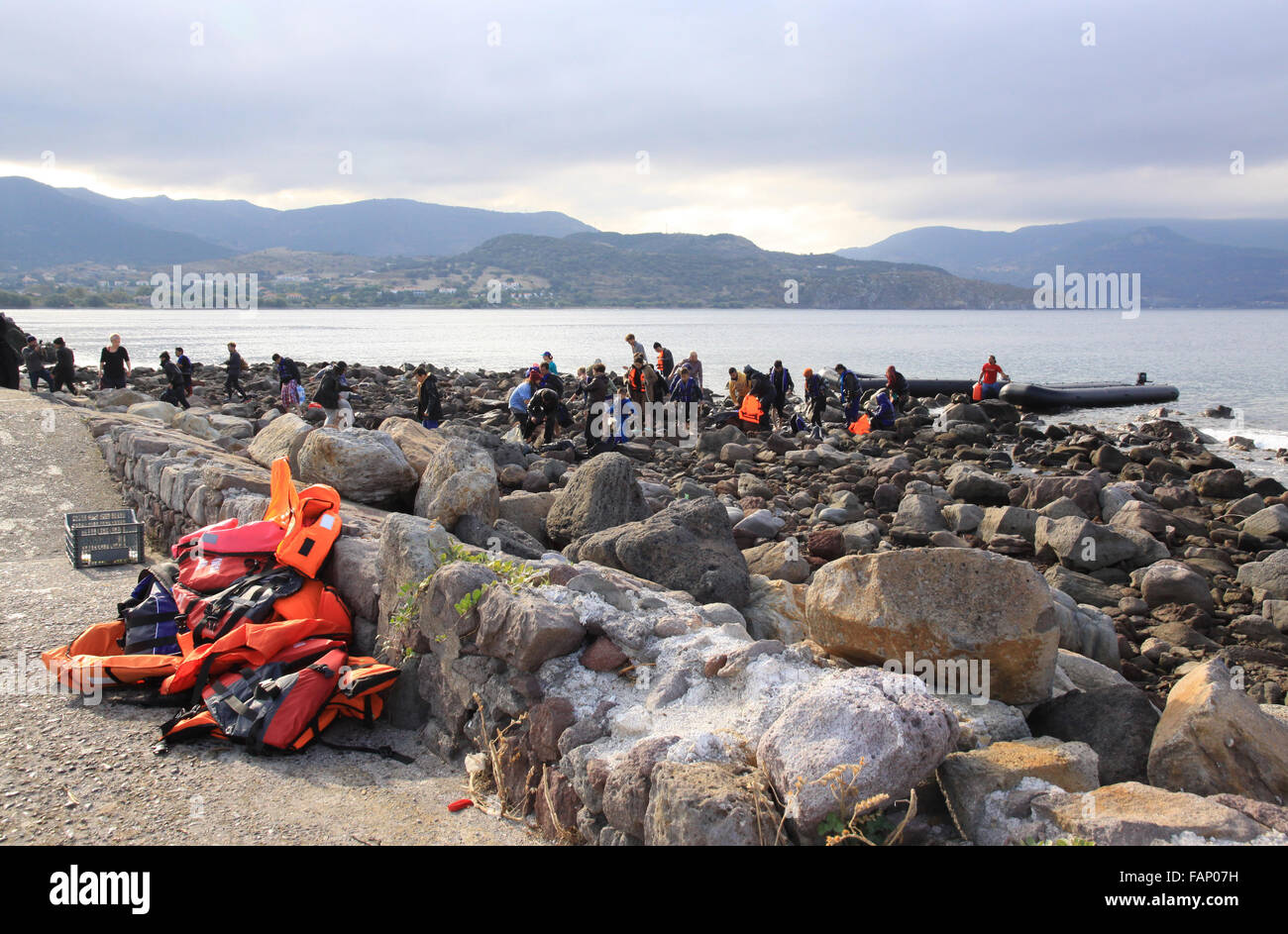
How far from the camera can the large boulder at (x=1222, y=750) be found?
10.4 ft

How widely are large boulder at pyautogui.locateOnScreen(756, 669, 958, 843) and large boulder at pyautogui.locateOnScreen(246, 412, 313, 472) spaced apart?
742cm

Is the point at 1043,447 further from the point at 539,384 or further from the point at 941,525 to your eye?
the point at 539,384

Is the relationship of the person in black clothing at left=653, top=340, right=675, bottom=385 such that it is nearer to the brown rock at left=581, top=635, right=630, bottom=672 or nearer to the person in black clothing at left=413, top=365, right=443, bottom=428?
the person in black clothing at left=413, top=365, right=443, bottom=428

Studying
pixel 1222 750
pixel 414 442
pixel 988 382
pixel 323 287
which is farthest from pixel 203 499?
pixel 323 287


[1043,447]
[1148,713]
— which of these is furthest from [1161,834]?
[1043,447]

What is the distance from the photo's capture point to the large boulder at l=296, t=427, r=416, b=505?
319 inches

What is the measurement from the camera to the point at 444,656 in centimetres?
440

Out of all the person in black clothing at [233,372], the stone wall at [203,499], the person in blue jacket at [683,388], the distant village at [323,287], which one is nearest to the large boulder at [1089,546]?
the stone wall at [203,499]

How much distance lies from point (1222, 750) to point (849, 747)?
1.52 meters

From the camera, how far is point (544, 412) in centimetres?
1630

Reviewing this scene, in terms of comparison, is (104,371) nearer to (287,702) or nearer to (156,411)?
(156,411)

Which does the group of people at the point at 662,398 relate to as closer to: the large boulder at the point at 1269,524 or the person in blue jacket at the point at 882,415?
the person in blue jacket at the point at 882,415

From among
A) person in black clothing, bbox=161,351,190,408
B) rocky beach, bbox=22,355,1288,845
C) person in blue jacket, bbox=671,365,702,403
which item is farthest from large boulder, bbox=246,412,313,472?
person in black clothing, bbox=161,351,190,408

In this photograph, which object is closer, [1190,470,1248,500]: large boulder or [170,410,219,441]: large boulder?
[170,410,219,441]: large boulder
